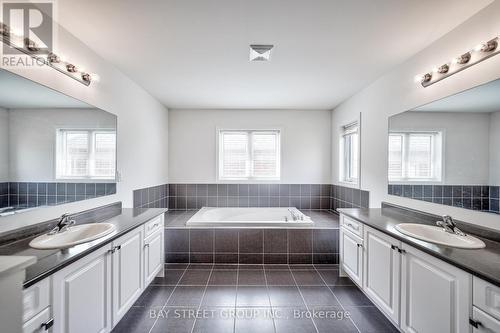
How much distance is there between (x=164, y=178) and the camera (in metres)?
3.93

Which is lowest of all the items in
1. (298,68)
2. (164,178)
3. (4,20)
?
(164,178)

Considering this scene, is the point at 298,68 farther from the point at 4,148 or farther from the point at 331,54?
the point at 4,148

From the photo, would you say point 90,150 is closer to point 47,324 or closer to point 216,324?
point 47,324

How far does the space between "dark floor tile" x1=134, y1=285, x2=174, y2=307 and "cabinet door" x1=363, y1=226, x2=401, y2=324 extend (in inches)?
77.4

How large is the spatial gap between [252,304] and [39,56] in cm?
264

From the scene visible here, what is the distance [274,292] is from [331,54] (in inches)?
97.5

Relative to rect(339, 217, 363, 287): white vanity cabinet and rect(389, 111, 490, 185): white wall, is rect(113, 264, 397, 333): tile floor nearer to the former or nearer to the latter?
rect(339, 217, 363, 287): white vanity cabinet

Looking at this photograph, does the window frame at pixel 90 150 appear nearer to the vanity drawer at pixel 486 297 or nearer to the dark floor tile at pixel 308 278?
the dark floor tile at pixel 308 278

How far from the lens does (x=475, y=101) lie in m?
1.63

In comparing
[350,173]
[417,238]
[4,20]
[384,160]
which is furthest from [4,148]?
[350,173]

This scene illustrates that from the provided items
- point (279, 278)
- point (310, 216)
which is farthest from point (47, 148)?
point (310, 216)

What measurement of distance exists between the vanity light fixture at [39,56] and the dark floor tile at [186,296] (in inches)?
86.4

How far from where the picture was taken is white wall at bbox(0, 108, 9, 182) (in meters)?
1.35

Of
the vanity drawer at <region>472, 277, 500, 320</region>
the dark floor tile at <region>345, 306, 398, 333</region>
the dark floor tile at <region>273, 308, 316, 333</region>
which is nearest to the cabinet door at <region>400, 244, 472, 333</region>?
the vanity drawer at <region>472, 277, 500, 320</region>
